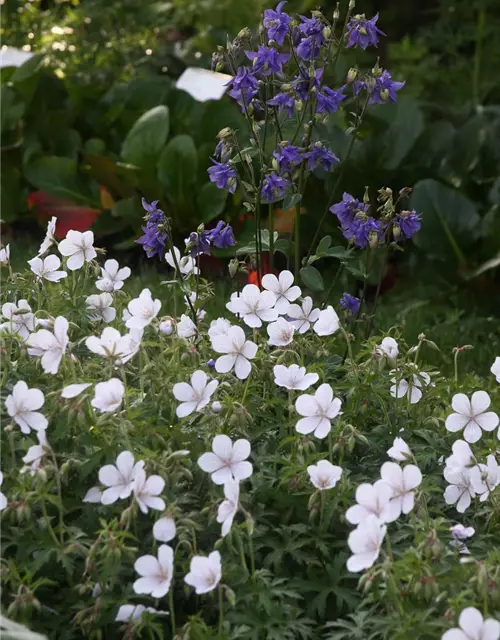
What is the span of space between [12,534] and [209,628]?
43 centimetres

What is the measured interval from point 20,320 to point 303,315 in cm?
62

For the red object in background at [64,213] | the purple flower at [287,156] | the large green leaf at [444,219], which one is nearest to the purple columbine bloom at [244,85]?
the purple flower at [287,156]

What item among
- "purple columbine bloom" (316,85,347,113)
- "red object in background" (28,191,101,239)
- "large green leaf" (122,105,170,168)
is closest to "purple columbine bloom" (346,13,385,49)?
"purple columbine bloom" (316,85,347,113)

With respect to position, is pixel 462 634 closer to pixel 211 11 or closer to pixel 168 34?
pixel 211 11

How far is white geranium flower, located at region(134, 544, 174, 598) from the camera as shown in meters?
1.73

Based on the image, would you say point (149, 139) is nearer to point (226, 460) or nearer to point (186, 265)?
point (186, 265)

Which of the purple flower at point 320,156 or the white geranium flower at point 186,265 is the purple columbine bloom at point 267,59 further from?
the white geranium flower at point 186,265

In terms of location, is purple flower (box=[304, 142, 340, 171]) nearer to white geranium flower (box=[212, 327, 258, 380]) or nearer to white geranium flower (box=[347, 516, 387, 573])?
white geranium flower (box=[212, 327, 258, 380])

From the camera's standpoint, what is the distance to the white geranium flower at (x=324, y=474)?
6.08 feet

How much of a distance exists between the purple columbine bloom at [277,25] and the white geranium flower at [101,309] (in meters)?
0.71

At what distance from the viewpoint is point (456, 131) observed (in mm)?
5016

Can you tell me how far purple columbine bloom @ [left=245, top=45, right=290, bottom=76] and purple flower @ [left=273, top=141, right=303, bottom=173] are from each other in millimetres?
176

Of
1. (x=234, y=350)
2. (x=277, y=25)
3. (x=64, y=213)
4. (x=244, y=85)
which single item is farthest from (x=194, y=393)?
(x=64, y=213)

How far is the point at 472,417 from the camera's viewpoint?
2.15 metres
